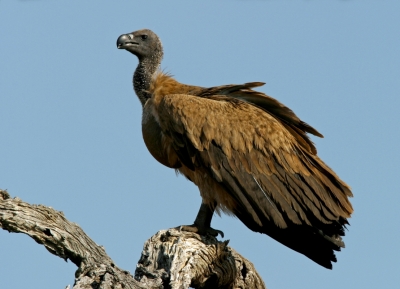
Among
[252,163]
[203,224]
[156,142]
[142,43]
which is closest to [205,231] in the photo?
[203,224]

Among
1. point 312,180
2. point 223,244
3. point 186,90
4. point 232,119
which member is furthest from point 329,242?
point 186,90

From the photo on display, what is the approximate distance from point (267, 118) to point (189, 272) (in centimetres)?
270

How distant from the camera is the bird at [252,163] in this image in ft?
26.6

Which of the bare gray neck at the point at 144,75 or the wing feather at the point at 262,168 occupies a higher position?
the bare gray neck at the point at 144,75

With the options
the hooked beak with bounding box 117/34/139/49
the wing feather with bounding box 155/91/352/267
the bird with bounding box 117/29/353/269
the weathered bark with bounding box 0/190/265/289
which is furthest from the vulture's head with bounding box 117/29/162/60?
the weathered bark with bounding box 0/190/265/289

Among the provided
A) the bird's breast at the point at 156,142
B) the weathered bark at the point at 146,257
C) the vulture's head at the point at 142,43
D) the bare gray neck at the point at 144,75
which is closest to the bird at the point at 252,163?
the bird's breast at the point at 156,142

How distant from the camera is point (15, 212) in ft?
19.8

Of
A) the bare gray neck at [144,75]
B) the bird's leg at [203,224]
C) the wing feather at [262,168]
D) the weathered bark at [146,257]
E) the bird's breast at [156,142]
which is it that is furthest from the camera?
the bare gray neck at [144,75]

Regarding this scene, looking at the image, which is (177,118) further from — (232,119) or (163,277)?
(163,277)

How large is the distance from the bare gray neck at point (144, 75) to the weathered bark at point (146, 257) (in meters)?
2.59

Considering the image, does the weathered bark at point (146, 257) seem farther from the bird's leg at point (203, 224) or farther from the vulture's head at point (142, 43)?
the vulture's head at point (142, 43)

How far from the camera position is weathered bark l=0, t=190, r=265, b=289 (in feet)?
19.7

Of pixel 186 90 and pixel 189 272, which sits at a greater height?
pixel 186 90

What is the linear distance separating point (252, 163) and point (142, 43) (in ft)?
8.57
